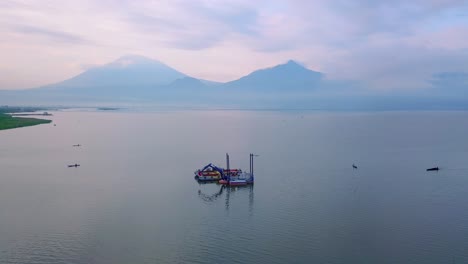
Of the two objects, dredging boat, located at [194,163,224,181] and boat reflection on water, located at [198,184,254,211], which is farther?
dredging boat, located at [194,163,224,181]

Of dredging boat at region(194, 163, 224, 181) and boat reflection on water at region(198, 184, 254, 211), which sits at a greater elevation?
dredging boat at region(194, 163, 224, 181)

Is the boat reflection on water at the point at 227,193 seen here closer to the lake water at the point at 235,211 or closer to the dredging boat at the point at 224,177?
the lake water at the point at 235,211

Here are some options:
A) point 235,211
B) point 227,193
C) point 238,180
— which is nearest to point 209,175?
point 238,180

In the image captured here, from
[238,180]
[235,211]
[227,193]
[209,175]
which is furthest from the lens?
[209,175]

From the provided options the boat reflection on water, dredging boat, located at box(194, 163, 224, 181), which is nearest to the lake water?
the boat reflection on water

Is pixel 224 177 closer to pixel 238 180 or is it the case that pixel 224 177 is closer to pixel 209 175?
pixel 209 175

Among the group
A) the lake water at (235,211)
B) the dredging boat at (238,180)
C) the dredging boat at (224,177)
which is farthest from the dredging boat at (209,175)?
the lake water at (235,211)

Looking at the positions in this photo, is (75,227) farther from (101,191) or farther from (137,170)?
(137,170)

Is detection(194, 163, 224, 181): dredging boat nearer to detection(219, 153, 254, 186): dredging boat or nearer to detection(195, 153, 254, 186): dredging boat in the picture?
detection(195, 153, 254, 186): dredging boat

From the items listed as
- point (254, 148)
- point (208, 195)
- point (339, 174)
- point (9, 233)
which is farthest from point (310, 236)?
point (254, 148)
